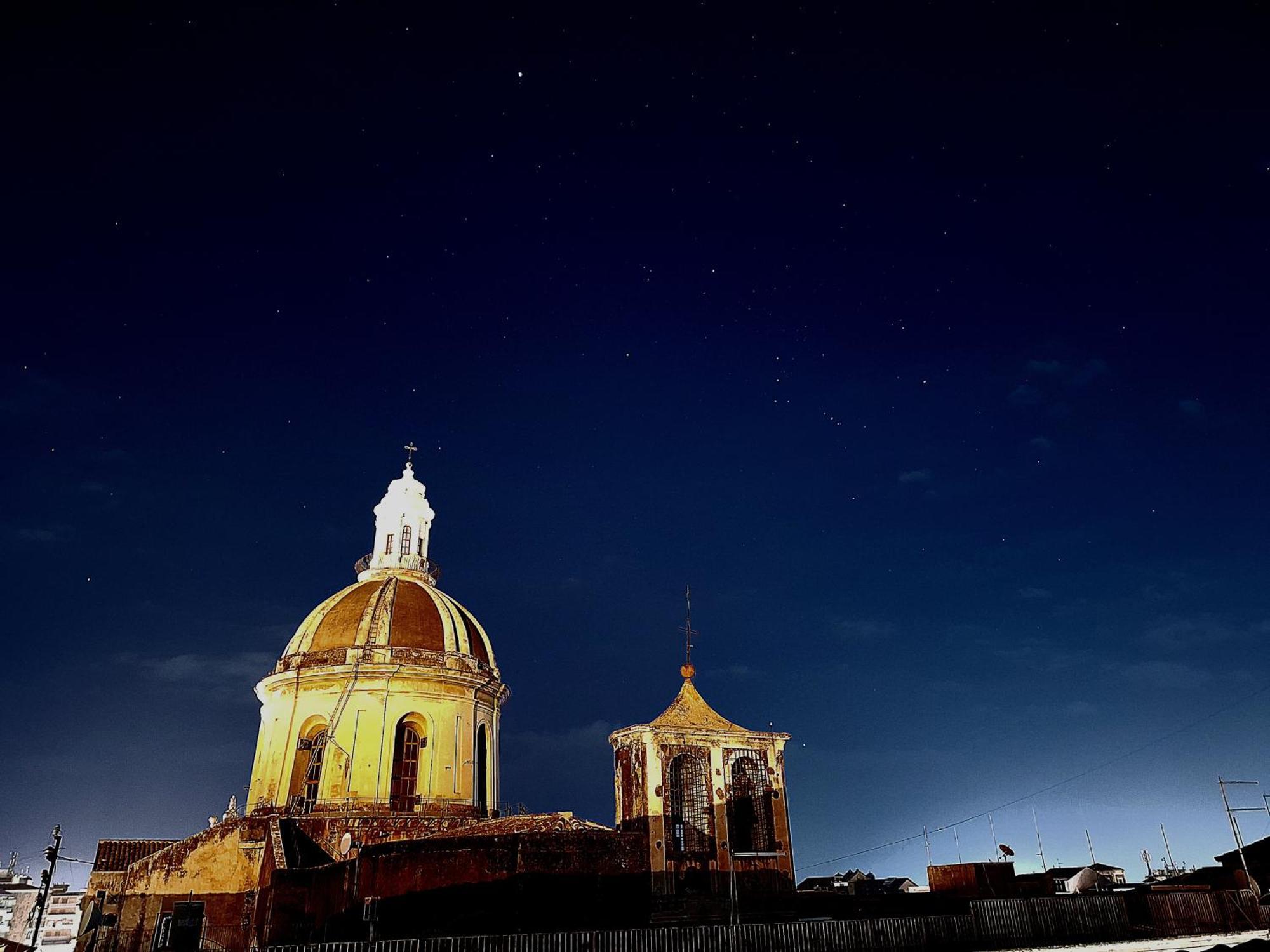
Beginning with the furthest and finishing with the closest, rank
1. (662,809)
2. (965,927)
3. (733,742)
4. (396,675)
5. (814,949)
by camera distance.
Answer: (396,675) → (733,742) → (662,809) → (965,927) → (814,949)

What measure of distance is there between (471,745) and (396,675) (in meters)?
4.45

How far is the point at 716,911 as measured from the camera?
24.4 meters

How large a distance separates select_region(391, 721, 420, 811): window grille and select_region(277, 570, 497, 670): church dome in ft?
9.75

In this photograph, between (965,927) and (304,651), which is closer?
(965,927)

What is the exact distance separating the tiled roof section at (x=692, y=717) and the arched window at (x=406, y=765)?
12.4m

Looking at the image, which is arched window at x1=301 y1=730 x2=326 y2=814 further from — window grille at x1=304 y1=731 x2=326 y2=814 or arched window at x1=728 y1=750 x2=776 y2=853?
arched window at x1=728 y1=750 x2=776 y2=853

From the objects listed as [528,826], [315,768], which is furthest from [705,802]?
[315,768]

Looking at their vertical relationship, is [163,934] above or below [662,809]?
below

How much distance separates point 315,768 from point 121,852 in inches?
276

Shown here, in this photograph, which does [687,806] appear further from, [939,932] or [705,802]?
[939,932]

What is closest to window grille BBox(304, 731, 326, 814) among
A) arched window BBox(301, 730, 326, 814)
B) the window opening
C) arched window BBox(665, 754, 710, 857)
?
arched window BBox(301, 730, 326, 814)

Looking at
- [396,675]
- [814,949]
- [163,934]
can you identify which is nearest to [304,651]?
[396,675]

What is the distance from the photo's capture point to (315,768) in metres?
34.8

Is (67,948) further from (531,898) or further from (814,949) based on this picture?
(814,949)
